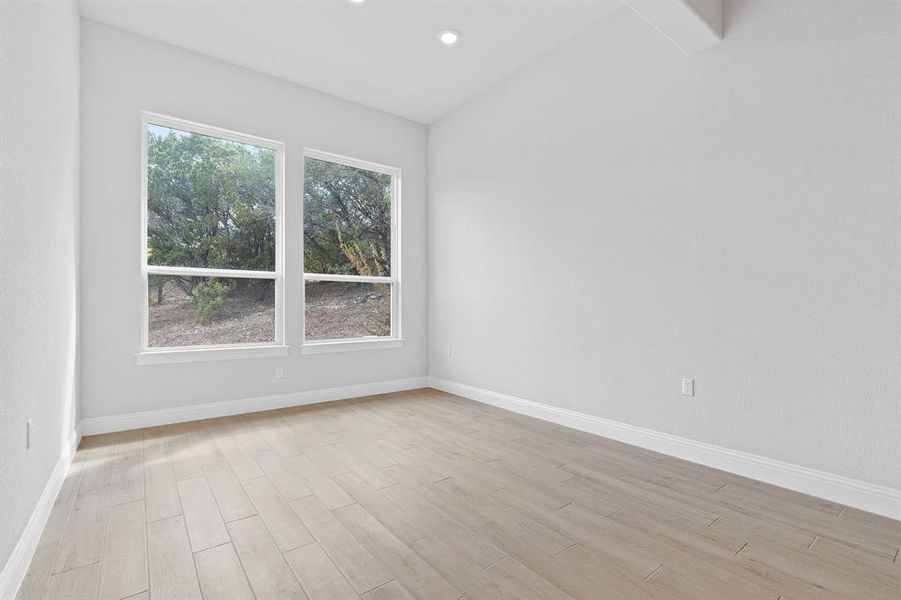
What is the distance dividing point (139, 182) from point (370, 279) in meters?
2.13

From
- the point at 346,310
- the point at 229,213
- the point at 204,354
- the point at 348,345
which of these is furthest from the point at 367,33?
the point at 204,354

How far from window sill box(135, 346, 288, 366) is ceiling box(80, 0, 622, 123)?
2.46 metres

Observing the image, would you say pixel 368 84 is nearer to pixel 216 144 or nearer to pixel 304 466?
pixel 216 144

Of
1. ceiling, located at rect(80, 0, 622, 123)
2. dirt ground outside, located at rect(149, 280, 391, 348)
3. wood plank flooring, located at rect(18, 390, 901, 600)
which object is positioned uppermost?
ceiling, located at rect(80, 0, 622, 123)

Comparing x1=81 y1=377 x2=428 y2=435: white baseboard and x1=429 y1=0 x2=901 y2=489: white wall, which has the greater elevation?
x1=429 y1=0 x2=901 y2=489: white wall

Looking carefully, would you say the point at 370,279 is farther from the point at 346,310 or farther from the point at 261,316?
the point at 261,316

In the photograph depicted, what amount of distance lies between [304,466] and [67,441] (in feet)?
4.61

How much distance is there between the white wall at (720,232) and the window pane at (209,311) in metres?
2.20

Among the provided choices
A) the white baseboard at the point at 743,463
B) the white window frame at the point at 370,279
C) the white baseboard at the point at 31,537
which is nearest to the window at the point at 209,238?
the white window frame at the point at 370,279

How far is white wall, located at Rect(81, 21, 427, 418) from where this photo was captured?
10.5ft

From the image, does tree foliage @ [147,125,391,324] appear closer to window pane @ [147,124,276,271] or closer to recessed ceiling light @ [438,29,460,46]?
window pane @ [147,124,276,271]

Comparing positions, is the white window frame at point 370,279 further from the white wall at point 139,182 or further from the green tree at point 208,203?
the green tree at point 208,203

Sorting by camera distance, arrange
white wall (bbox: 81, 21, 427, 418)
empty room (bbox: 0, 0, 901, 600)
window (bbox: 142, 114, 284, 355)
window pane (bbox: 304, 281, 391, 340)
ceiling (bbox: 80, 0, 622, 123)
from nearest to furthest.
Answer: empty room (bbox: 0, 0, 901, 600) < ceiling (bbox: 80, 0, 622, 123) < white wall (bbox: 81, 21, 427, 418) < window (bbox: 142, 114, 284, 355) < window pane (bbox: 304, 281, 391, 340)

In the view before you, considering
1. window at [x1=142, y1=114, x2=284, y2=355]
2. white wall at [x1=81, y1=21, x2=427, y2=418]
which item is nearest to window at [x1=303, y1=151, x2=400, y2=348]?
white wall at [x1=81, y1=21, x2=427, y2=418]
